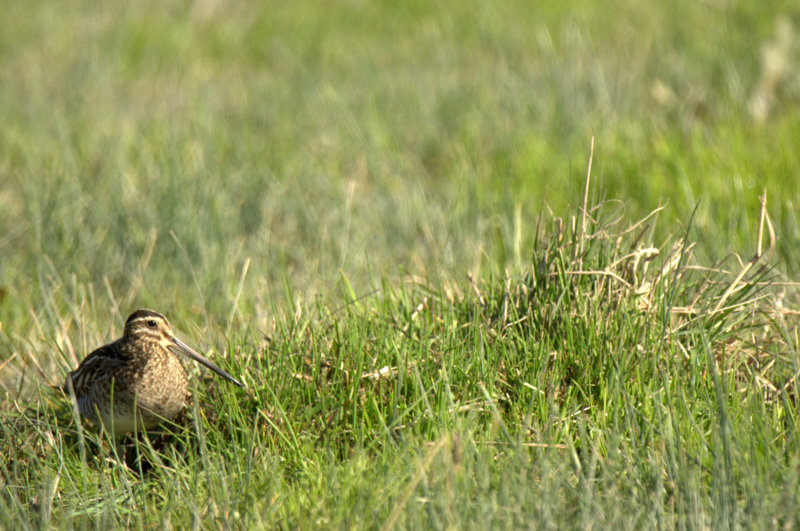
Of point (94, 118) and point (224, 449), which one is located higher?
point (94, 118)

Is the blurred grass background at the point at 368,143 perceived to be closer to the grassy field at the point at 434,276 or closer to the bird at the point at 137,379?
the grassy field at the point at 434,276

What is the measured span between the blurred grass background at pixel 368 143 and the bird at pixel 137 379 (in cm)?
66

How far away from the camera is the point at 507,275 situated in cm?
336

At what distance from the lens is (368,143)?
5930mm

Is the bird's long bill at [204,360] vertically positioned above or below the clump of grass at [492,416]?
above

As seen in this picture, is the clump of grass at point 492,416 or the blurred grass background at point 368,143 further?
the blurred grass background at point 368,143

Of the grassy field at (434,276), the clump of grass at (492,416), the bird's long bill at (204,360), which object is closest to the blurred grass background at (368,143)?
the grassy field at (434,276)

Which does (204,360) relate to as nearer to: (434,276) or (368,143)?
(434,276)

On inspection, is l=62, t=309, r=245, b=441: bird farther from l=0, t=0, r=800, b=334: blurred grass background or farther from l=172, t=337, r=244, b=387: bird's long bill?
l=0, t=0, r=800, b=334: blurred grass background

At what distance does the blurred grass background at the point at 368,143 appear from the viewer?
454cm

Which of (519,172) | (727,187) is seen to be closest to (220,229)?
(519,172)

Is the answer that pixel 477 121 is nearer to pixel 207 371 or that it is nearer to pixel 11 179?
pixel 11 179

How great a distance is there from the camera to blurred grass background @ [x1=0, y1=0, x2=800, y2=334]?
4539 millimetres

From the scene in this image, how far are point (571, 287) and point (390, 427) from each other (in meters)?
0.87
